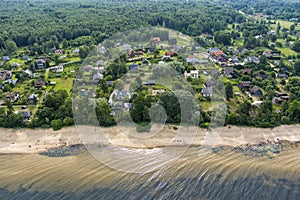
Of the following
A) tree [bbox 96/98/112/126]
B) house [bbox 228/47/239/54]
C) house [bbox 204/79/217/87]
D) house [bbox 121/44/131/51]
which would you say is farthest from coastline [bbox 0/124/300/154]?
house [bbox 228/47/239/54]

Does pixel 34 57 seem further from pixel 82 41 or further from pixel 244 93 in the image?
pixel 244 93

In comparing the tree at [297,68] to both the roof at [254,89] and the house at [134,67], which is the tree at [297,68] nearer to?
the roof at [254,89]

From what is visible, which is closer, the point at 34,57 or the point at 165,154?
the point at 165,154

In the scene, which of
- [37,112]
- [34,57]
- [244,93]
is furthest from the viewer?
[34,57]

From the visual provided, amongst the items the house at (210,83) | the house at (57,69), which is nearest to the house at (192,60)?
the house at (210,83)

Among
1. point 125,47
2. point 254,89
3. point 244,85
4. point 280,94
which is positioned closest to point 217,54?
point 244,85

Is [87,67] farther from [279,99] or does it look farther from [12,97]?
[279,99]

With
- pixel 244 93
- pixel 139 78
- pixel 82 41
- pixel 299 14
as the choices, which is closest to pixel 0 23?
pixel 82 41
